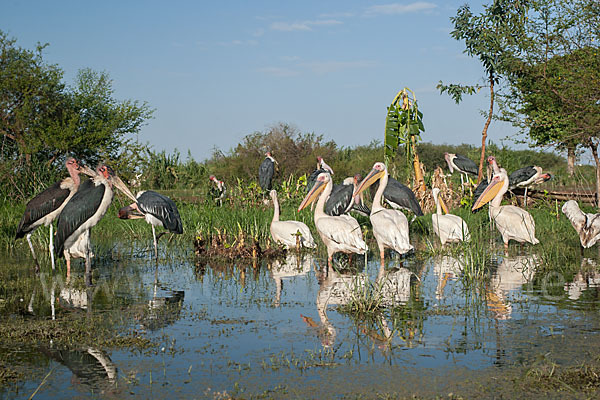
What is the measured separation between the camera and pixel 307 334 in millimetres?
5480

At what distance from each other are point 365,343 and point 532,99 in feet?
62.6

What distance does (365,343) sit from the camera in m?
5.12

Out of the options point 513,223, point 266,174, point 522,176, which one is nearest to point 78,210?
point 513,223

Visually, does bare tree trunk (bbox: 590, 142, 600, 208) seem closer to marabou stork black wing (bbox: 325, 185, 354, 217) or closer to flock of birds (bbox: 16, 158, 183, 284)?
marabou stork black wing (bbox: 325, 185, 354, 217)

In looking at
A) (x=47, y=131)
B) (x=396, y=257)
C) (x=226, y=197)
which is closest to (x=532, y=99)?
(x=226, y=197)

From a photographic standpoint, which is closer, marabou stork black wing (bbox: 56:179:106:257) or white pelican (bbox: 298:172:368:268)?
marabou stork black wing (bbox: 56:179:106:257)

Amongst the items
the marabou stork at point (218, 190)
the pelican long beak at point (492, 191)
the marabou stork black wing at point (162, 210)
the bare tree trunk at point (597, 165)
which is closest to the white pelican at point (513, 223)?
the pelican long beak at point (492, 191)

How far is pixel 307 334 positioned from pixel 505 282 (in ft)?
10.3

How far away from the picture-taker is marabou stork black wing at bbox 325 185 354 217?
11.2 meters

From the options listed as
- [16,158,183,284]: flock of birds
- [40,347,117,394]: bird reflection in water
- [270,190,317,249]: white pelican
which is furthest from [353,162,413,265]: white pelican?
[40,347,117,394]: bird reflection in water

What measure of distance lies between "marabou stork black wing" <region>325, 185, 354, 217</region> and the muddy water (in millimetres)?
2673

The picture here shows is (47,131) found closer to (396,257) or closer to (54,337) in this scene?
(396,257)

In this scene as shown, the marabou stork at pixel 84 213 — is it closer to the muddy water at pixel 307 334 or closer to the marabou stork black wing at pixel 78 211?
the marabou stork black wing at pixel 78 211

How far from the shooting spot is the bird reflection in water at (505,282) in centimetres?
621
